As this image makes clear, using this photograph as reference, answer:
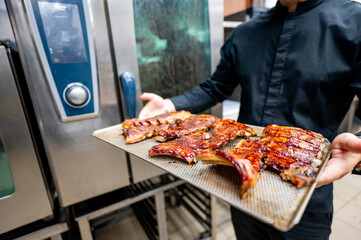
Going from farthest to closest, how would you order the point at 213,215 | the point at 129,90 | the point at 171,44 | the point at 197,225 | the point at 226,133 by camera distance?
the point at 197,225, the point at 213,215, the point at 171,44, the point at 129,90, the point at 226,133

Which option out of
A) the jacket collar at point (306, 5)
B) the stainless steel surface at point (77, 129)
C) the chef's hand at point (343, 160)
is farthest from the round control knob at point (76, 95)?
the jacket collar at point (306, 5)

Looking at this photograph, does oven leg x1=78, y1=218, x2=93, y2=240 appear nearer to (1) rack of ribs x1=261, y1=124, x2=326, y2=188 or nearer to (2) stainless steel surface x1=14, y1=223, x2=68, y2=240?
(2) stainless steel surface x1=14, y1=223, x2=68, y2=240

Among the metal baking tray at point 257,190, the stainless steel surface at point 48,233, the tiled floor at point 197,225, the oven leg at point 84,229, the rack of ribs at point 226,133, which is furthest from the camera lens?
the tiled floor at point 197,225

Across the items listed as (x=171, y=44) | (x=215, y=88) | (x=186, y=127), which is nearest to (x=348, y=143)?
(x=186, y=127)

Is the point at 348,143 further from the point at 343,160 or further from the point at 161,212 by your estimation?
the point at 161,212

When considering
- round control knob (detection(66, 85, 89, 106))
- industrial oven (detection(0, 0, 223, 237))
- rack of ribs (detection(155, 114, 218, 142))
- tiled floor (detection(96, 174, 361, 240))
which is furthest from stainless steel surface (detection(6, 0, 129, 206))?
tiled floor (detection(96, 174, 361, 240))

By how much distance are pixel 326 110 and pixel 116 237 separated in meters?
2.50

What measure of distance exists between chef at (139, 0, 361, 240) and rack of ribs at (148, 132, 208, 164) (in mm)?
428

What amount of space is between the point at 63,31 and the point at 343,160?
161 cm

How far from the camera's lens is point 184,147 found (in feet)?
3.63

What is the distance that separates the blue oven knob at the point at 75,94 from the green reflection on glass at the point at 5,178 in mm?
482

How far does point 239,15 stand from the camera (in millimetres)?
2738

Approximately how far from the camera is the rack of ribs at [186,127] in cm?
127

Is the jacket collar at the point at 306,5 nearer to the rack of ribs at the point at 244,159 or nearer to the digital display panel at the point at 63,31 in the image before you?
the rack of ribs at the point at 244,159
